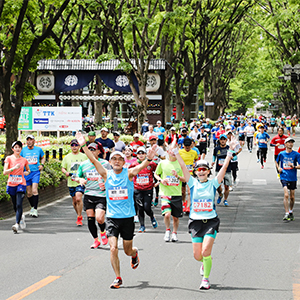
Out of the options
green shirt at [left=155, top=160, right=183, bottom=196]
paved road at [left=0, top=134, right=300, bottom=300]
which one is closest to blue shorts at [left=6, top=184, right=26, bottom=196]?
paved road at [left=0, top=134, right=300, bottom=300]

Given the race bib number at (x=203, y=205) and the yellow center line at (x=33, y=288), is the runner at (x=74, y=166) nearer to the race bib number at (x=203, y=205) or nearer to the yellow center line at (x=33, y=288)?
the yellow center line at (x=33, y=288)

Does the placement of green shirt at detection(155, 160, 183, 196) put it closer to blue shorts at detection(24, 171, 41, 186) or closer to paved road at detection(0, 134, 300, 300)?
paved road at detection(0, 134, 300, 300)

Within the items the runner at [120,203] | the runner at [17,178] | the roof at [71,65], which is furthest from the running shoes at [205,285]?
the roof at [71,65]

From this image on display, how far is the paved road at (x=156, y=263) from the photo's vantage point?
23.0ft

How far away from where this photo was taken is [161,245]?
33.3 ft

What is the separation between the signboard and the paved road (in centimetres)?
1175

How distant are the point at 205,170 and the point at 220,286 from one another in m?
1.47

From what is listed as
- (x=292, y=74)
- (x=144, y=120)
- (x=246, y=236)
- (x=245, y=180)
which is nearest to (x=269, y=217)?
(x=246, y=236)

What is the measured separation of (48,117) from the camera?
2506cm

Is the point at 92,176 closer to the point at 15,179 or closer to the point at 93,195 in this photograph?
the point at 93,195

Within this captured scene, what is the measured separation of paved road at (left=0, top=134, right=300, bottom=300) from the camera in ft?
23.0

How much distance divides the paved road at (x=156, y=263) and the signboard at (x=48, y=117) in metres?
11.8

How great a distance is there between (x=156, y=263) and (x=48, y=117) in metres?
17.3

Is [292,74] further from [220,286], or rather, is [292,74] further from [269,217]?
[220,286]
